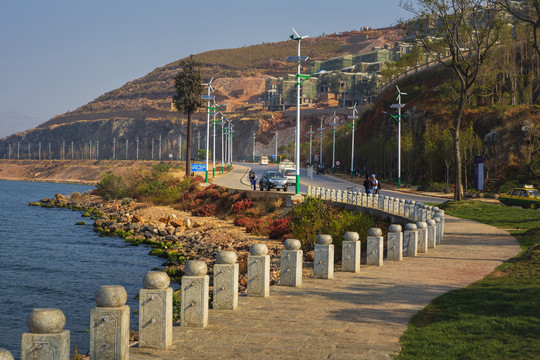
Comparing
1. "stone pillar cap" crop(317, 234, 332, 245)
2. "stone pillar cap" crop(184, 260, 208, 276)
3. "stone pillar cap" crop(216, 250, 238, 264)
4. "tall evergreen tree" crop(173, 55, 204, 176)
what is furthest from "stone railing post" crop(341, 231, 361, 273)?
"tall evergreen tree" crop(173, 55, 204, 176)

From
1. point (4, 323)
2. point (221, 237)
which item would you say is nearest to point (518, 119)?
point (221, 237)

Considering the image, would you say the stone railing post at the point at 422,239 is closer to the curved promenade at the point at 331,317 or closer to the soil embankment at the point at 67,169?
the curved promenade at the point at 331,317

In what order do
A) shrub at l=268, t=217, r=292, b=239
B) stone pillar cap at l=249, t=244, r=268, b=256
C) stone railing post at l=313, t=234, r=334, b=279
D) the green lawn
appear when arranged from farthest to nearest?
1. shrub at l=268, t=217, r=292, b=239
2. stone railing post at l=313, t=234, r=334, b=279
3. stone pillar cap at l=249, t=244, r=268, b=256
4. the green lawn

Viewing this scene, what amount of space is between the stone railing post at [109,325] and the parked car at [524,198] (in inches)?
1347

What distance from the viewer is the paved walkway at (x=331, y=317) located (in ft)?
26.8

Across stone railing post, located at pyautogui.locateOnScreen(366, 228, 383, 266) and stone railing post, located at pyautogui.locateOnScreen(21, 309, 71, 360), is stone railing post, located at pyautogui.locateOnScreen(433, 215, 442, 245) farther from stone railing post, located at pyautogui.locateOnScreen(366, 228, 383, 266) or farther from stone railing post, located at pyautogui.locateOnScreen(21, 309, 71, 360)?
stone railing post, located at pyautogui.locateOnScreen(21, 309, 71, 360)

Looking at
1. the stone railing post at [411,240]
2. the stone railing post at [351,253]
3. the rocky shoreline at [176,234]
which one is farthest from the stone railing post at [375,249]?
the rocky shoreline at [176,234]

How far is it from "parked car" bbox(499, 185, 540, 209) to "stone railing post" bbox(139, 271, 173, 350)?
3332 centimetres

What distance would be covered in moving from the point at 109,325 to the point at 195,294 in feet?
6.53

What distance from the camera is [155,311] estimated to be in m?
8.18

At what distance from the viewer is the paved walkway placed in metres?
8.18

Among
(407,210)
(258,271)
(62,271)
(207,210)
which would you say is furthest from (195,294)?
(207,210)

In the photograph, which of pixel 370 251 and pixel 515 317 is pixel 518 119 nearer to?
pixel 370 251

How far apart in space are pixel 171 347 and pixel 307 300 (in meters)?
3.77
